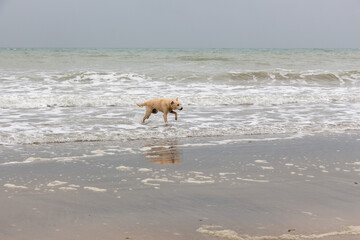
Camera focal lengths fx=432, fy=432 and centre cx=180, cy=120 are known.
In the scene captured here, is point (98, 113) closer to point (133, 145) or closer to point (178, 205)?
point (133, 145)

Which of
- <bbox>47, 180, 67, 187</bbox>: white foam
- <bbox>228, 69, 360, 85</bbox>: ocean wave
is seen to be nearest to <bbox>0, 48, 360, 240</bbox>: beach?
<bbox>47, 180, 67, 187</bbox>: white foam

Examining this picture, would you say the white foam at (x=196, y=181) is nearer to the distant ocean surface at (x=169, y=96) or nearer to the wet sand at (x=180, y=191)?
the wet sand at (x=180, y=191)

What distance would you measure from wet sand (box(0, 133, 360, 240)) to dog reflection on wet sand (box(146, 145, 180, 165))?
0.7 inches

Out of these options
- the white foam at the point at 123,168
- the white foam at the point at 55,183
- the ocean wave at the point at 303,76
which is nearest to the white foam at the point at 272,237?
the white foam at the point at 55,183

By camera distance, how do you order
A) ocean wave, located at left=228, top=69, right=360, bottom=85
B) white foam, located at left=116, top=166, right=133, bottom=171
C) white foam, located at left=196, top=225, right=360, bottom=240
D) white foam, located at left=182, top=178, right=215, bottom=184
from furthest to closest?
ocean wave, located at left=228, top=69, right=360, bottom=85
white foam, located at left=116, top=166, right=133, bottom=171
white foam, located at left=182, top=178, right=215, bottom=184
white foam, located at left=196, top=225, right=360, bottom=240

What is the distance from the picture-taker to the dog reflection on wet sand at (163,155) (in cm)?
682

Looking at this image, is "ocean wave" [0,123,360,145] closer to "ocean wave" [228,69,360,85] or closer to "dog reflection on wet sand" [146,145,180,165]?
"dog reflection on wet sand" [146,145,180,165]

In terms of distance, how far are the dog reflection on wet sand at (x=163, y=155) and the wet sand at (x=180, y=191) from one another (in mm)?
17

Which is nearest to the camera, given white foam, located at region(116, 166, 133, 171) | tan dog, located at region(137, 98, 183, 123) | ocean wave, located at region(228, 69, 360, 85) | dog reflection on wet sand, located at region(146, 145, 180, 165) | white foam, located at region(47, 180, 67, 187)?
white foam, located at region(47, 180, 67, 187)

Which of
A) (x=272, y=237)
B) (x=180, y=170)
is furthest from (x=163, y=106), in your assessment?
(x=272, y=237)

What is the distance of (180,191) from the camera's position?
204 inches

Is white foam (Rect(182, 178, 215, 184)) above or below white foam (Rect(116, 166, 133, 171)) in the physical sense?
above

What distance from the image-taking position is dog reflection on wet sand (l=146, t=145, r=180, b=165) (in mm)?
6816

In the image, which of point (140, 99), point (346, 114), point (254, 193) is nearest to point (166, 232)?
point (254, 193)
